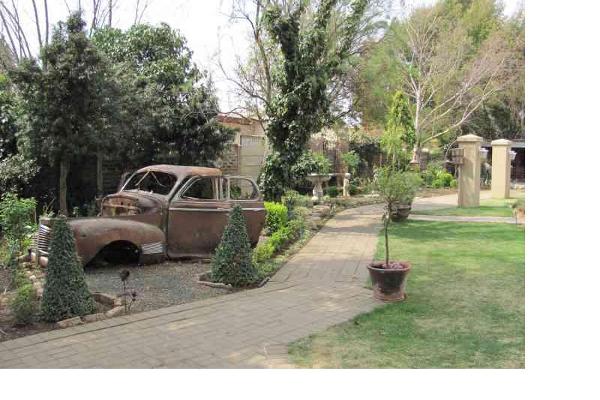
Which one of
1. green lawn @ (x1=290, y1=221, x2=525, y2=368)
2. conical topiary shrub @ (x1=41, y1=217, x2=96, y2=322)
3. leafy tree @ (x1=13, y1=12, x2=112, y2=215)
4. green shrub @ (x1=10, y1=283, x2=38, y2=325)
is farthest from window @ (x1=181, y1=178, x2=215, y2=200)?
green shrub @ (x1=10, y1=283, x2=38, y2=325)

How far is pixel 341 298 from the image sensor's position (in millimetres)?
5645

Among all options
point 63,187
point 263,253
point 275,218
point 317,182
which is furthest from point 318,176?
point 263,253

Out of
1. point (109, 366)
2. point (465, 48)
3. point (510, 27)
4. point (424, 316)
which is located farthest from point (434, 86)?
point (109, 366)

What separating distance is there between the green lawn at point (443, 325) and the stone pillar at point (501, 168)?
10.6 m

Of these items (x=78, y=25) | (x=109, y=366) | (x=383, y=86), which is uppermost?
(x=383, y=86)

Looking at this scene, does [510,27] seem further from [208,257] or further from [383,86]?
[208,257]

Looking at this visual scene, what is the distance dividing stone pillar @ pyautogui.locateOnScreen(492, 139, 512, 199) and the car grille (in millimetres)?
15388

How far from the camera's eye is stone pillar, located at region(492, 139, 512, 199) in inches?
704

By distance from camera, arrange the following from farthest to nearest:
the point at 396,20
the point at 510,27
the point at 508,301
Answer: the point at 510,27 < the point at 396,20 < the point at 508,301

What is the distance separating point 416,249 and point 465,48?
16952 millimetres

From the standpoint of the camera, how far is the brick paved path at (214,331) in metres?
3.87

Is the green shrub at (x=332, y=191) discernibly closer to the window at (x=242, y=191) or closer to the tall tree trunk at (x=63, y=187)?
the window at (x=242, y=191)

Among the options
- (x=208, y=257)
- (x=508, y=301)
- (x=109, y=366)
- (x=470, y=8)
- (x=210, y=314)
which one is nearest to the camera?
(x=109, y=366)

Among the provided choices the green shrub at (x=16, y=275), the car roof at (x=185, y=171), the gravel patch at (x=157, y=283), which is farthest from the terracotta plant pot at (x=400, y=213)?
the green shrub at (x=16, y=275)
